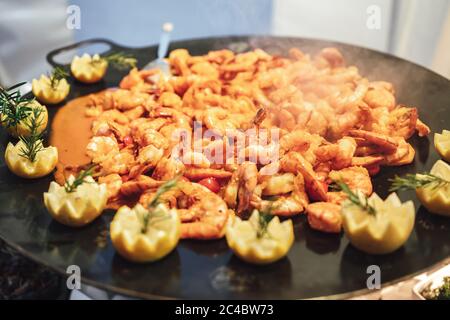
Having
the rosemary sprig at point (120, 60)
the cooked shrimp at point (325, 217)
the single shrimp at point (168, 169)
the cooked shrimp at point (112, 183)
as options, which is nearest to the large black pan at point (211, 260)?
the cooked shrimp at point (325, 217)

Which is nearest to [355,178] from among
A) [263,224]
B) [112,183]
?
[263,224]

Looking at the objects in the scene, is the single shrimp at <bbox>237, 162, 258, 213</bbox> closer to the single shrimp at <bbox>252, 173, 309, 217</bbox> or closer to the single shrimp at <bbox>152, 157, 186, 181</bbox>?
the single shrimp at <bbox>252, 173, 309, 217</bbox>

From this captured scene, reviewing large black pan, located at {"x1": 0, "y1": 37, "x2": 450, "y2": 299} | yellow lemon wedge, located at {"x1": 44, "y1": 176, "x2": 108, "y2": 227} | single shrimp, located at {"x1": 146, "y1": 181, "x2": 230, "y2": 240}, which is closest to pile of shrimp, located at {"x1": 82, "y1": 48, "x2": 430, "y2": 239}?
single shrimp, located at {"x1": 146, "y1": 181, "x2": 230, "y2": 240}

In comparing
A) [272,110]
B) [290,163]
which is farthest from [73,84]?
[290,163]

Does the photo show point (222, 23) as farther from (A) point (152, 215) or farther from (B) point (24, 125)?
(A) point (152, 215)

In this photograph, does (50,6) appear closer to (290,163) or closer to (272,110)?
(272,110)
